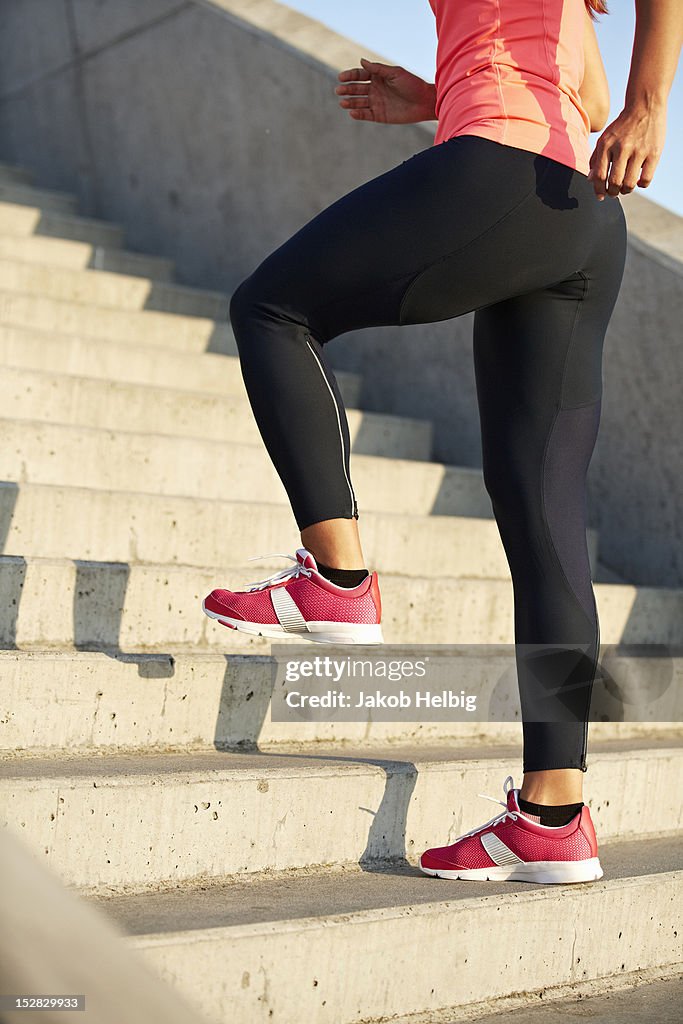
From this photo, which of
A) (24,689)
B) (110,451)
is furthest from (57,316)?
(24,689)

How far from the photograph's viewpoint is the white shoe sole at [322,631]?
183 cm

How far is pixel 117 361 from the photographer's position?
395cm

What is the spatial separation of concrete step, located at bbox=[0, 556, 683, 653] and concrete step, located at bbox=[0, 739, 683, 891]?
1.31ft

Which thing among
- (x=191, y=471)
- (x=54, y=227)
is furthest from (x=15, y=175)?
(x=191, y=471)

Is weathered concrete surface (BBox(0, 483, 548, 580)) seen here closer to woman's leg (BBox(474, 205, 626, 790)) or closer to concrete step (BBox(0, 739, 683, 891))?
concrete step (BBox(0, 739, 683, 891))

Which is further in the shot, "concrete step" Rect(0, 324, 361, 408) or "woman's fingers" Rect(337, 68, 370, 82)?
"concrete step" Rect(0, 324, 361, 408)

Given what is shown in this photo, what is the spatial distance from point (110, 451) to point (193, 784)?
4.92ft

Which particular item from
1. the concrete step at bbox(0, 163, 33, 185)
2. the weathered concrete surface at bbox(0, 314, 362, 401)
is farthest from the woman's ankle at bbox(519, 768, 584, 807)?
the concrete step at bbox(0, 163, 33, 185)

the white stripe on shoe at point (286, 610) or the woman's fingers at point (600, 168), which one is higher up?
the woman's fingers at point (600, 168)

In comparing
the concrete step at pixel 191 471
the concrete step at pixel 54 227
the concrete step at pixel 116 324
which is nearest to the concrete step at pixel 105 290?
the concrete step at pixel 116 324

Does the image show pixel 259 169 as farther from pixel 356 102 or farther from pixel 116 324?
pixel 356 102

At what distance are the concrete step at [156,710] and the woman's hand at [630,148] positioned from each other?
44.8 inches

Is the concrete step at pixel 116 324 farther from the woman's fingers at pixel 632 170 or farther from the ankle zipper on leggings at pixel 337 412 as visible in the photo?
the woman's fingers at pixel 632 170

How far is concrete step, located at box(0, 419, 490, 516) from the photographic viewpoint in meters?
3.02
